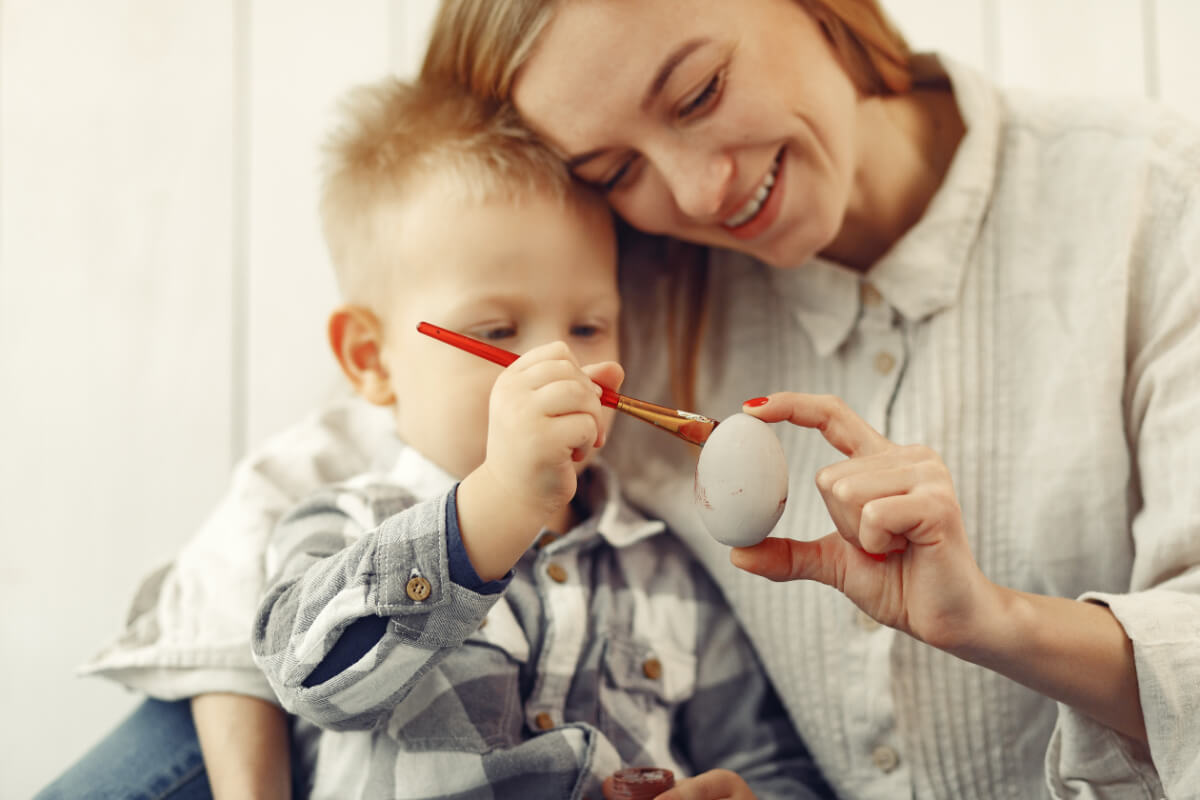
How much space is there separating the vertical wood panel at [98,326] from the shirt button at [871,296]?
94cm

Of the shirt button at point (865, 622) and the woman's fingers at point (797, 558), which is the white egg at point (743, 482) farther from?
the shirt button at point (865, 622)

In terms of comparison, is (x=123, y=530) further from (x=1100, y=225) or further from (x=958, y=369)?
(x=1100, y=225)

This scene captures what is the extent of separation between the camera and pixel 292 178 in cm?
148

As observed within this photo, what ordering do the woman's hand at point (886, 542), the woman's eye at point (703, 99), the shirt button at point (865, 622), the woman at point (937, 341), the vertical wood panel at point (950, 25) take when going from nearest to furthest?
1. the woman's hand at point (886, 542)
2. the woman at point (937, 341)
3. the woman's eye at point (703, 99)
4. the shirt button at point (865, 622)
5. the vertical wood panel at point (950, 25)

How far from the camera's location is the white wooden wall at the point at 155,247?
1.40 metres

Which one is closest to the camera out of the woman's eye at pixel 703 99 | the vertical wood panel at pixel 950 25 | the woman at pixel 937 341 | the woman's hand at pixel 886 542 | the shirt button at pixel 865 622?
the woman's hand at pixel 886 542

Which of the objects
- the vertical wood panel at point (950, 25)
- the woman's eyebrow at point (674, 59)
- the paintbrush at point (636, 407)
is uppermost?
the vertical wood panel at point (950, 25)

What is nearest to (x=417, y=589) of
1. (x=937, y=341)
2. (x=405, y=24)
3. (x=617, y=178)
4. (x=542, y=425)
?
(x=542, y=425)

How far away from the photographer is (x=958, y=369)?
1.00 m

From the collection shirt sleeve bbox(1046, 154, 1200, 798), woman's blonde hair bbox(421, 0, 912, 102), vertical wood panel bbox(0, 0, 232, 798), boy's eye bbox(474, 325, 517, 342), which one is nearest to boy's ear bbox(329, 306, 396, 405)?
boy's eye bbox(474, 325, 517, 342)

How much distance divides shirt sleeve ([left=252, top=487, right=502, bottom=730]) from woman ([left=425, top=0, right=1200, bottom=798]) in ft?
0.78

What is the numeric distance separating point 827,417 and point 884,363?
0.31 m

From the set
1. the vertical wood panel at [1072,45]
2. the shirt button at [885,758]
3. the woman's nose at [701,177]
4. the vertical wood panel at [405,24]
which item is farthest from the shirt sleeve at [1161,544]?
the vertical wood panel at [405,24]

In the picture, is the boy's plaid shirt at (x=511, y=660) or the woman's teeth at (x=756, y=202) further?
the woman's teeth at (x=756, y=202)
